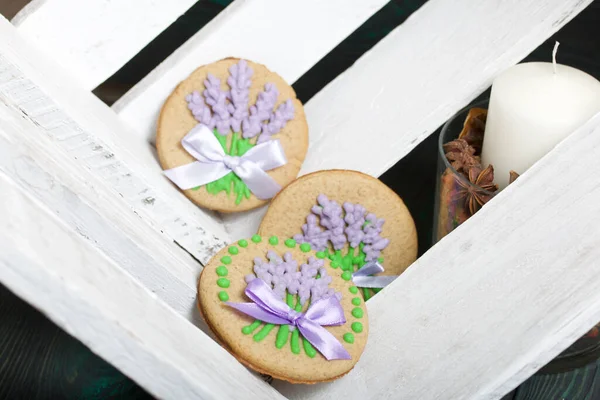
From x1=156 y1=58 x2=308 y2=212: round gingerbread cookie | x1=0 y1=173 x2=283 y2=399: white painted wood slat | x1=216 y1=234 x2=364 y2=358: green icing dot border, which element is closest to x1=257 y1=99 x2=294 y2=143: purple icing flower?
x1=156 y1=58 x2=308 y2=212: round gingerbread cookie

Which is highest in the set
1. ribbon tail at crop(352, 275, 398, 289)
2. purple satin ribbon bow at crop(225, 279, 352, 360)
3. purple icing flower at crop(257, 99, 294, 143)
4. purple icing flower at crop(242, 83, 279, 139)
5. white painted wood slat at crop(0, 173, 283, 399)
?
white painted wood slat at crop(0, 173, 283, 399)

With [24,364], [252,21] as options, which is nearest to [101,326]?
[252,21]

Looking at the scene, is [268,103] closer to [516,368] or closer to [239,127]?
[239,127]

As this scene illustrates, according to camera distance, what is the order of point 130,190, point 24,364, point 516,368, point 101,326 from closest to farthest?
point 101,326, point 516,368, point 130,190, point 24,364

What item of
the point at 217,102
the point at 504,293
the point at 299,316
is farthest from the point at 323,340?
the point at 217,102

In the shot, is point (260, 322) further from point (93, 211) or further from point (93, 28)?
point (93, 28)

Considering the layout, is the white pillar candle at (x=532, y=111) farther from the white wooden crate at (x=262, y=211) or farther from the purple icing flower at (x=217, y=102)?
the purple icing flower at (x=217, y=102)

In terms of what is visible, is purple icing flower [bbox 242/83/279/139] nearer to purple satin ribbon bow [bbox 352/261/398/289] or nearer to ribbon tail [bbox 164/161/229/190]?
ribbon tail [bbox 164/161/229/190]
